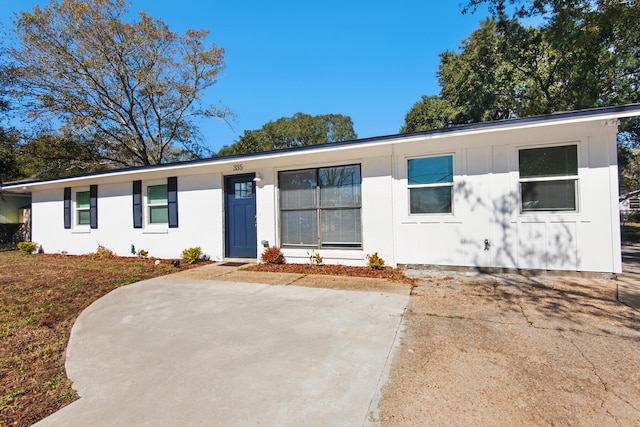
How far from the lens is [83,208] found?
34.9 feet

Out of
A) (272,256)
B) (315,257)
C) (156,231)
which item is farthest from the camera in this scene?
(156,231)

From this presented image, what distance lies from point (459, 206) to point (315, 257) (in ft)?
10.8

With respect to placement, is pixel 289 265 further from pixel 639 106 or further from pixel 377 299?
pixel 639 106

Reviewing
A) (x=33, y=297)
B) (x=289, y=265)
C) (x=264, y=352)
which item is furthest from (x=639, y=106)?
(x=33, y=297)

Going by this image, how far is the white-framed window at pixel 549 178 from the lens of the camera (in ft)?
18.1

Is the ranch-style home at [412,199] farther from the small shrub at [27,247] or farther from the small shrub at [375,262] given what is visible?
the small shrub at [27,247]

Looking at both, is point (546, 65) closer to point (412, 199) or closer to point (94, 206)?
point (412, 199)

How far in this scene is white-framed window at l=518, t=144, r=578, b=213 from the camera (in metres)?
5.52

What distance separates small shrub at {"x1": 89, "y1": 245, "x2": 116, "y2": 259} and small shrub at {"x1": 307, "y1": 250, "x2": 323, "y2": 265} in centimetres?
656

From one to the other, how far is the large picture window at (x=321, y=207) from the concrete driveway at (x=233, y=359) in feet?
8.51

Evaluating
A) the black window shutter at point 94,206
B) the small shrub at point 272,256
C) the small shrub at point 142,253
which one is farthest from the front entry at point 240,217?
the black window shutter at point 94,206

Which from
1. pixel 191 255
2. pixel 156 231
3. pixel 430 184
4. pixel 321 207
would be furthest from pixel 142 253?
pixel 430 184

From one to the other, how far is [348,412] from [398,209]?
200 inches

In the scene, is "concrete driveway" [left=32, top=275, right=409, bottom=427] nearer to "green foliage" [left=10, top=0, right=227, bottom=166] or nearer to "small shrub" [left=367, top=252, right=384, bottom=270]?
"small shrub" [left=367, top=252, right=384, bottom=270]
